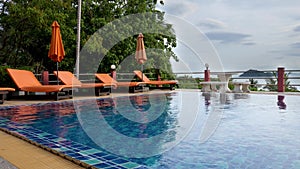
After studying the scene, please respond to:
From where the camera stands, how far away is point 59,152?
2943 mm

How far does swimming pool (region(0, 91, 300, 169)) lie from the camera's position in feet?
9.29

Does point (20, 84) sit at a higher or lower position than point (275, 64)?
lower

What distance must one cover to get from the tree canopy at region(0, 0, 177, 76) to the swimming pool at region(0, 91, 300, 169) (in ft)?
22.9

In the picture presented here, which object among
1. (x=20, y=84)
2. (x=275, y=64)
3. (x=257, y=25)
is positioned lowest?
(x=20, y=84)

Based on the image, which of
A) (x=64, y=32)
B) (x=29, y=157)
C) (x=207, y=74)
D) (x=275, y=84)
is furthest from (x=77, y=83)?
(x=275, y=84)

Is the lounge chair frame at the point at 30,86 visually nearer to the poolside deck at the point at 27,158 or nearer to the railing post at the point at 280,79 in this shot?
the poolside deck at the point at 27,158

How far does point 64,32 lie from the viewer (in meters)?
12.4

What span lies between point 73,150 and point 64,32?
10.3 meters

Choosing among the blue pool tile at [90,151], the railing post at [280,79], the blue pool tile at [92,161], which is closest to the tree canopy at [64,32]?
the railing post at [280,79]

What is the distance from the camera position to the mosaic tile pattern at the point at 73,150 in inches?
103

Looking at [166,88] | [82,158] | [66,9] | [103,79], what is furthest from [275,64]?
[82,158]

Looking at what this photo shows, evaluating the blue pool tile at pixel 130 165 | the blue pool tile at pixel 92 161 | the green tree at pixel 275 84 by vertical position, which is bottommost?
the blue pool tile at pixel 130 165

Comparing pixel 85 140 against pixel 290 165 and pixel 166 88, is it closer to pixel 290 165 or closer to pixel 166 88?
pixel 290 165

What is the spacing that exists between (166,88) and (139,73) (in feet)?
7.46
